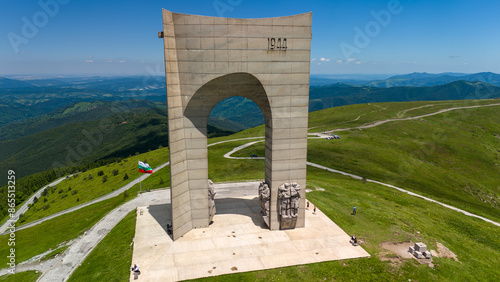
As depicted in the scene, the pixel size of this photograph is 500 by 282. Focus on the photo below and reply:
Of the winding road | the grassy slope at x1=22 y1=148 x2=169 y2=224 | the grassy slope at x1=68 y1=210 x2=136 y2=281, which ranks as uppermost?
the grassy slope at x1=68 y1=210 x2=136 y2=281

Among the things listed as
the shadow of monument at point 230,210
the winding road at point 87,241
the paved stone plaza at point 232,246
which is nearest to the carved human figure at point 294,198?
the paved stone plaza at point 232,246

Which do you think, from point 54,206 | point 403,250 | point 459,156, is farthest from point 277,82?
point 459,156

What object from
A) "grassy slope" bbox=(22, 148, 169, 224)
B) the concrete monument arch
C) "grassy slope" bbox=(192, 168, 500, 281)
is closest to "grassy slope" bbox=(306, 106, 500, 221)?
"grassy slope" bbox=(192, 168, 500, 281)

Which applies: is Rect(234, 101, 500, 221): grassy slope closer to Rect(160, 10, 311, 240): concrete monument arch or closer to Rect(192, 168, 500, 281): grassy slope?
Rect(192, 168, 500, 281): grassy slope

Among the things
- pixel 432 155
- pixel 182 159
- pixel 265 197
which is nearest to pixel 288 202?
pixel 265 197

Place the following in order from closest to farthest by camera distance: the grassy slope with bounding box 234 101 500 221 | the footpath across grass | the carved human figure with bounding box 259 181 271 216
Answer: the carved human figure with bounding box 259 181 271 216 < the footpath across grass < the grassy slope with bounding box 234 101 500 221

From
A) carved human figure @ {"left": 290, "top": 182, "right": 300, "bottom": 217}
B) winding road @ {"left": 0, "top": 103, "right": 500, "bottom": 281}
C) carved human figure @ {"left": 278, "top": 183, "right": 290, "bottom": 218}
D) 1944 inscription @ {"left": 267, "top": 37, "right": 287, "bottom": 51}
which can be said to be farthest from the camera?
carved human figure @ {"left": 290, "top": 182, "right": 300, "bottom": 217}

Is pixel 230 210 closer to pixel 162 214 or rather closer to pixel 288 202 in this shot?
pixel 162 214
